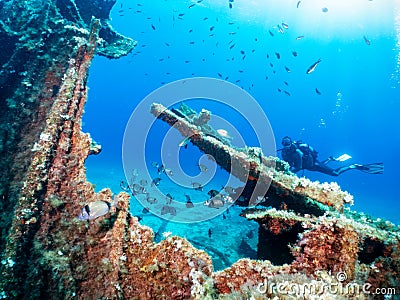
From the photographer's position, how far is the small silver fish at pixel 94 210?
2.94 m

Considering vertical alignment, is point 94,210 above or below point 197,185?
below

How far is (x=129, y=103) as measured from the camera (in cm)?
16250

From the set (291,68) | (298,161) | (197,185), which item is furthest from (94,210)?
(291,68)

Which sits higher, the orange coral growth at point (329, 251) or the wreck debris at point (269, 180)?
the wreck debris at point (269, 180)

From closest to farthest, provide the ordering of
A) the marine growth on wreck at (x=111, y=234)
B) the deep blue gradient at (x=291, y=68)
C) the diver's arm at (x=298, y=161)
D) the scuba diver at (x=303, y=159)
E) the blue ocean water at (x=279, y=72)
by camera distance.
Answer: the marine growth on wreck at (x=111, y=234) → the diver's arm at (x=298, y=161) → the scuba diver at (x=303, y=159) → the blue ocean water at (x=279, y=72) → the deep blue gradient at (x=291, y=68)

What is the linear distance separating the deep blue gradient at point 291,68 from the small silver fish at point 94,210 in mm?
15256

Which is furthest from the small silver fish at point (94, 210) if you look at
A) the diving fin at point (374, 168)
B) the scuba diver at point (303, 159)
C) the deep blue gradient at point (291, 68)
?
the deep blue gradient at point (291, 68)

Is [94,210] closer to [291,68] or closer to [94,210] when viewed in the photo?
[94,210]

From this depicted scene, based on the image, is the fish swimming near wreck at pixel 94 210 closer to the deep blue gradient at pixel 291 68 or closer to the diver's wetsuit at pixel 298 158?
the diver's wetsuit at pixel 298 158

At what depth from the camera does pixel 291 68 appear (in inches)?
3514

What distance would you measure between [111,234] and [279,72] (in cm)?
10685

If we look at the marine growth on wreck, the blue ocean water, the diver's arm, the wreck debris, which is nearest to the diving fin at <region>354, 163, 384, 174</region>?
the diver's arm

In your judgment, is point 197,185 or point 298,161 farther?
point 298,161

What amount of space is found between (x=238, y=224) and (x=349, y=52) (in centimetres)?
7127
